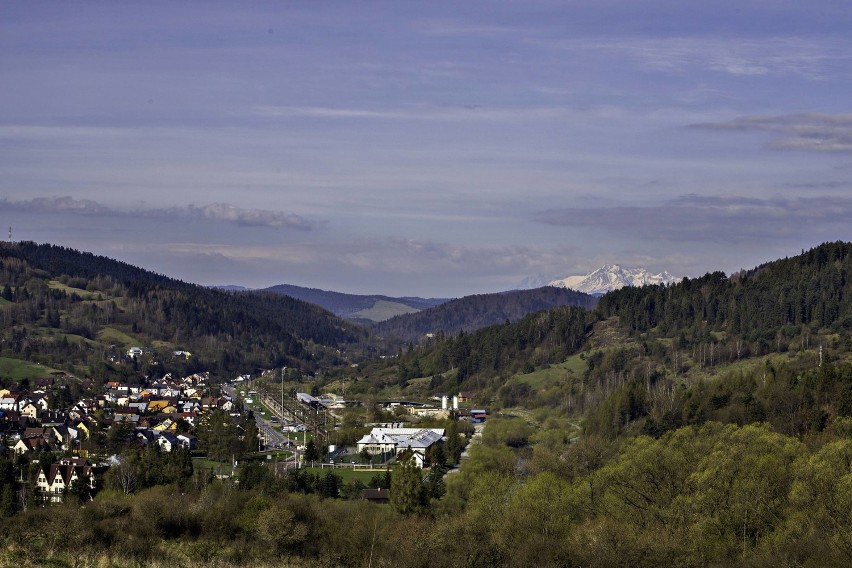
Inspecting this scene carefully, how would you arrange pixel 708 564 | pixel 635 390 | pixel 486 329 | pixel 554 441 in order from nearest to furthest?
pixel 708 564, pixel 554 441, pixel 635 390, pixel 486 329

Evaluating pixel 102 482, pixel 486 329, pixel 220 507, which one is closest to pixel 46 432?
pixel 102 482

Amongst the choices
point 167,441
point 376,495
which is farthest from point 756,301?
point 376,495

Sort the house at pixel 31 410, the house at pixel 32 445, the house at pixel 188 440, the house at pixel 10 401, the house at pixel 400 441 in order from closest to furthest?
1. the house at pixel 32 445
2. the house at pixel 400 441
3. the house at pixel 188 440
4. the house at pixel 31 410
5. the house at pixel 10 401

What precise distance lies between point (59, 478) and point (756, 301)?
3628 inches

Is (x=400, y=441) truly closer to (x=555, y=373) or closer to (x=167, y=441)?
(x=167, y=441)

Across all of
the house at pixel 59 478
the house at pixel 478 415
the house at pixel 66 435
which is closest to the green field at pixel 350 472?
the house at pixel 59 478

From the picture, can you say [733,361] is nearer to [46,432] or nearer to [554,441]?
[554,441]

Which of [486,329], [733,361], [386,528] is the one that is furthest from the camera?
[486,329]

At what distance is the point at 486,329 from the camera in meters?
177

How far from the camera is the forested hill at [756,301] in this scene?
127m

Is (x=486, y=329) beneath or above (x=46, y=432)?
above

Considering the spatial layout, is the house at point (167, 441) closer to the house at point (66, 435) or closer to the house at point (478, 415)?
the house at point (66, 435)

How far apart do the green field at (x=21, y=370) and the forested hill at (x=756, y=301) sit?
78.4 m

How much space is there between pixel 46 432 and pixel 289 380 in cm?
9085
